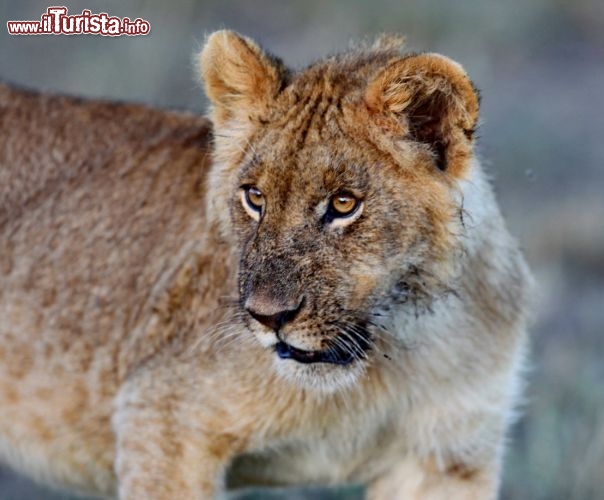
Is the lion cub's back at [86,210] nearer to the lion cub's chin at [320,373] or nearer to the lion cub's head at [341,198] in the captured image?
the lion cub's head at [341,198]

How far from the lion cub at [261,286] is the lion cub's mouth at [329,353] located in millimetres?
11

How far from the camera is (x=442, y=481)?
6.94 metres

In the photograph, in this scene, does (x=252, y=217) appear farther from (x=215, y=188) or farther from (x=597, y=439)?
(x=597, y=439)

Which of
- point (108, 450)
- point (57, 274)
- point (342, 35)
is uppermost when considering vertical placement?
point (342, 35)

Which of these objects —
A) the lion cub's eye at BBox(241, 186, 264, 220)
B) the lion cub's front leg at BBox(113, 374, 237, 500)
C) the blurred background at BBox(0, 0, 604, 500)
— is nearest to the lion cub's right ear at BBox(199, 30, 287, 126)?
Answer: the lion cub's eye at BBox(241, 186, 264, 220)

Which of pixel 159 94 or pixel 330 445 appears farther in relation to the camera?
pixel 159 94

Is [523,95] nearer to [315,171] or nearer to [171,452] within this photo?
[171,452]

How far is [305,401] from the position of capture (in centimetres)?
634

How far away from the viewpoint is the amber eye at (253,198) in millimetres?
5844

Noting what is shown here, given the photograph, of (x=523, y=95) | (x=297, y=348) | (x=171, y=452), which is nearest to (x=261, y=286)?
(x=297, y=348)

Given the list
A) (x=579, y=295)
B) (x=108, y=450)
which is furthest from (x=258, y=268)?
(x=579, y=295)

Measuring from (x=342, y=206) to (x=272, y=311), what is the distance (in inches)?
18.6

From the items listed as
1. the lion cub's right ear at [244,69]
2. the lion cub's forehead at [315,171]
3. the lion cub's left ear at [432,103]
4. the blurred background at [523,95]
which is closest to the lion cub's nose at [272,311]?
the lion cub's forehead at [315,171]

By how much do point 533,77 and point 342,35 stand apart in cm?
226
